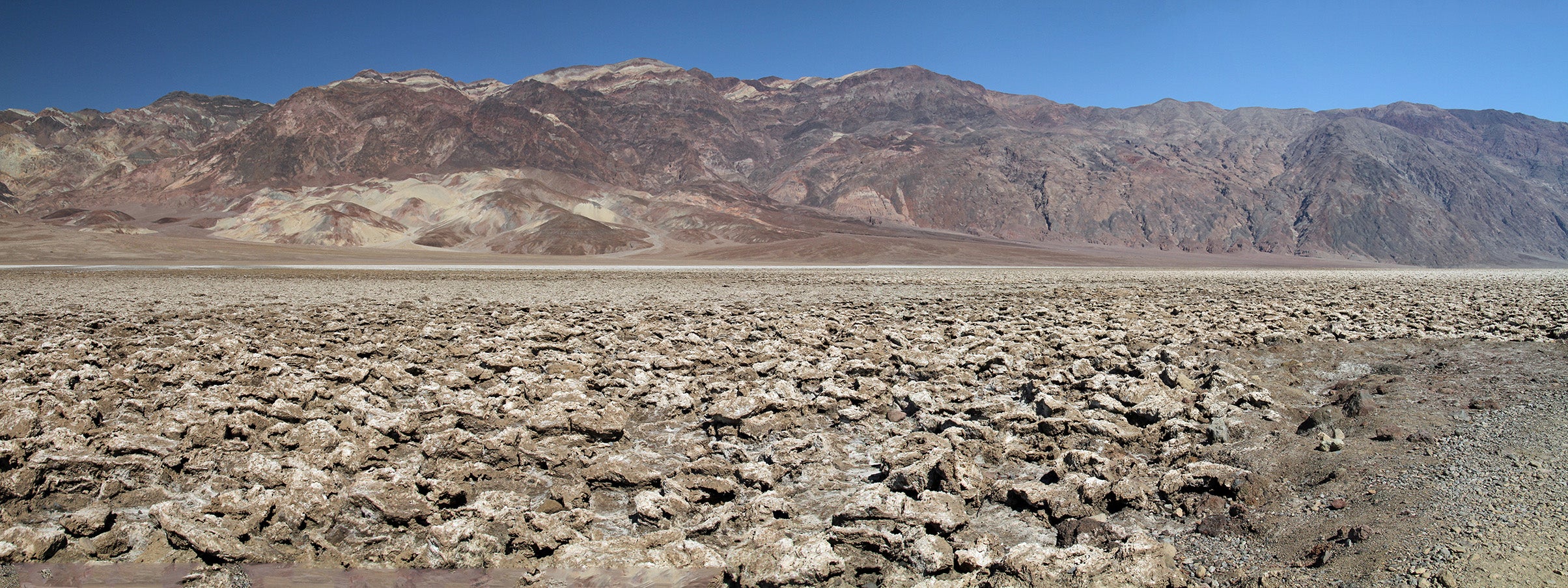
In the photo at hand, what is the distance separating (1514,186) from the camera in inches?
5030

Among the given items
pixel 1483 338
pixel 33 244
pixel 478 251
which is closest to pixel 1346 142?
pixel 478 251

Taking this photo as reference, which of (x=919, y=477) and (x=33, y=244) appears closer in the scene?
(x=919, y=477)

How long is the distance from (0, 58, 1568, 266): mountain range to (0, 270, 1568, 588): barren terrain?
2785 inches

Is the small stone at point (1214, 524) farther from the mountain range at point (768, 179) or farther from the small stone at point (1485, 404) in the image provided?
the mountain range at point (768, 179)

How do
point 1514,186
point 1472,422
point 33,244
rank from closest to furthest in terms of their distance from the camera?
point 1472,422
point 33,244
point 1514,186

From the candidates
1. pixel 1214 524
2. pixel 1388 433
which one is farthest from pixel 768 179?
pixel 1214 524

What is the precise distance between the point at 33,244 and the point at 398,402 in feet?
231

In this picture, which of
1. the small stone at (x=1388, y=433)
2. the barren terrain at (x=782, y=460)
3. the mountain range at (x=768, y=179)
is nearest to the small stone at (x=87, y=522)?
the barren terrain at (x=782, y=460)

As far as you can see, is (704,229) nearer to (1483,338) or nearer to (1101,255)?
(1101,255)

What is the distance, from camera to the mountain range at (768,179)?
3856 inches

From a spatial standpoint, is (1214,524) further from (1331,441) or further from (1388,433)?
(1388,433)

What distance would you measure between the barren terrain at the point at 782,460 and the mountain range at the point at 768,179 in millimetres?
70742

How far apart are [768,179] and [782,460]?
147291 millimetres

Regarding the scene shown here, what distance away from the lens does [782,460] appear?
4.52m
